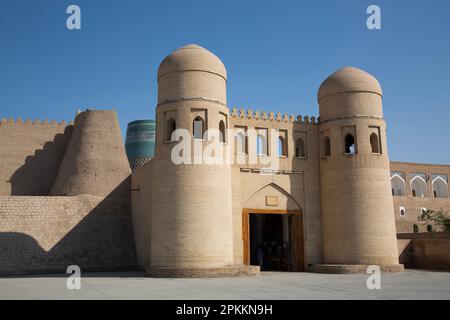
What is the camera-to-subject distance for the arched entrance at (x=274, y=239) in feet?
65.5

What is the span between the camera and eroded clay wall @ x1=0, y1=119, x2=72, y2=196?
25.5m

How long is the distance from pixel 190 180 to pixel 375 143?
8.58 m

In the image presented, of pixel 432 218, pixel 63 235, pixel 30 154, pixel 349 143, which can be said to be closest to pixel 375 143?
pixel 349 143

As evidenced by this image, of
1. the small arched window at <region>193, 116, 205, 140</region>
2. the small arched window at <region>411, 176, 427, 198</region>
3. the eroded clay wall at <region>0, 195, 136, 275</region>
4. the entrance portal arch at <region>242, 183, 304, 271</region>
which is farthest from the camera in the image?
the small arched window at <region>411, 176, 427, 198</region>

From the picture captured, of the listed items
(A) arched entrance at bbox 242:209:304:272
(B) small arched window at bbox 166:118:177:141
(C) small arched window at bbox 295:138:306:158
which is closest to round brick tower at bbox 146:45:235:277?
(B) small arched window at bbox 166:118:177:141

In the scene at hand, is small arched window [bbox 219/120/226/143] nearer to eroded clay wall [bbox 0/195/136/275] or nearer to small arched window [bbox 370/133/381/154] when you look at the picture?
small arched window [bbox 370/133/381/154]

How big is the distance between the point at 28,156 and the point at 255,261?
516 inches

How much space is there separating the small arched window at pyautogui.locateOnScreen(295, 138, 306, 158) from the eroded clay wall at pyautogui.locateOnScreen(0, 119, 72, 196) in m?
13.1

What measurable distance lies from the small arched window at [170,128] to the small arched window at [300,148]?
5848 mm

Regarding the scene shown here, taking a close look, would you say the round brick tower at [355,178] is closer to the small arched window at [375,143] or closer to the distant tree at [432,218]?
the small arched window at [375,143]

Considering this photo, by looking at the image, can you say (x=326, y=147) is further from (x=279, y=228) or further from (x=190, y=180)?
(x=190, y=180)

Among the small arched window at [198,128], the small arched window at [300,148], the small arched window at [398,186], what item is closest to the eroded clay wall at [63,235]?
the small arched window at [198,128]

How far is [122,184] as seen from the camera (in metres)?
24.7
